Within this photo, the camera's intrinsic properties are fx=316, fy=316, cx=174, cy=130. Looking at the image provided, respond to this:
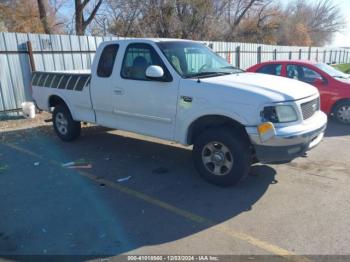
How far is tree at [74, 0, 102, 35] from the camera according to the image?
73.2 ft

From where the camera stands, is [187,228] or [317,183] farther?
[317,183]

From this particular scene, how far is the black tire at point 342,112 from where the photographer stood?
320 inches

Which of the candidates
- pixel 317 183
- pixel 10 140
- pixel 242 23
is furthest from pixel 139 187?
pixel 242 23

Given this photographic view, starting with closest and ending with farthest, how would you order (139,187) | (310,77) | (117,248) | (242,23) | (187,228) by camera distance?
(117,248) → (187,228) → (139,187) → (310,77) → (242,23)

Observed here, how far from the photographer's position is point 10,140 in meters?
7.46

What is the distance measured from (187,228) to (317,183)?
2.26 meters

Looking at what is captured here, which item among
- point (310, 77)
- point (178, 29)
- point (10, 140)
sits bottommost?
point (10, 140)

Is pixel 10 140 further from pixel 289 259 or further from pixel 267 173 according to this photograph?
pixel 289 259

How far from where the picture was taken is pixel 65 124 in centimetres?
700

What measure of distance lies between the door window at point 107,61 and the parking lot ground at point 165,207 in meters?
1.60

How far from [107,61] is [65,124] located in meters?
2.03

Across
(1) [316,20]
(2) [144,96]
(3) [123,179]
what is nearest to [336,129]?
(2) [144,96]

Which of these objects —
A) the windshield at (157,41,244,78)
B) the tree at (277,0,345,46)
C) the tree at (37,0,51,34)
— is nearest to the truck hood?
the windshield at (157,41,244,78)

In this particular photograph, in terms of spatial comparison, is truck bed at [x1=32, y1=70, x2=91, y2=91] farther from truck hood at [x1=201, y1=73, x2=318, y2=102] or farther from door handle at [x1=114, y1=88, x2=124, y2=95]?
truck hood at [x1=201, y1=73, x2=318, y2=102]
